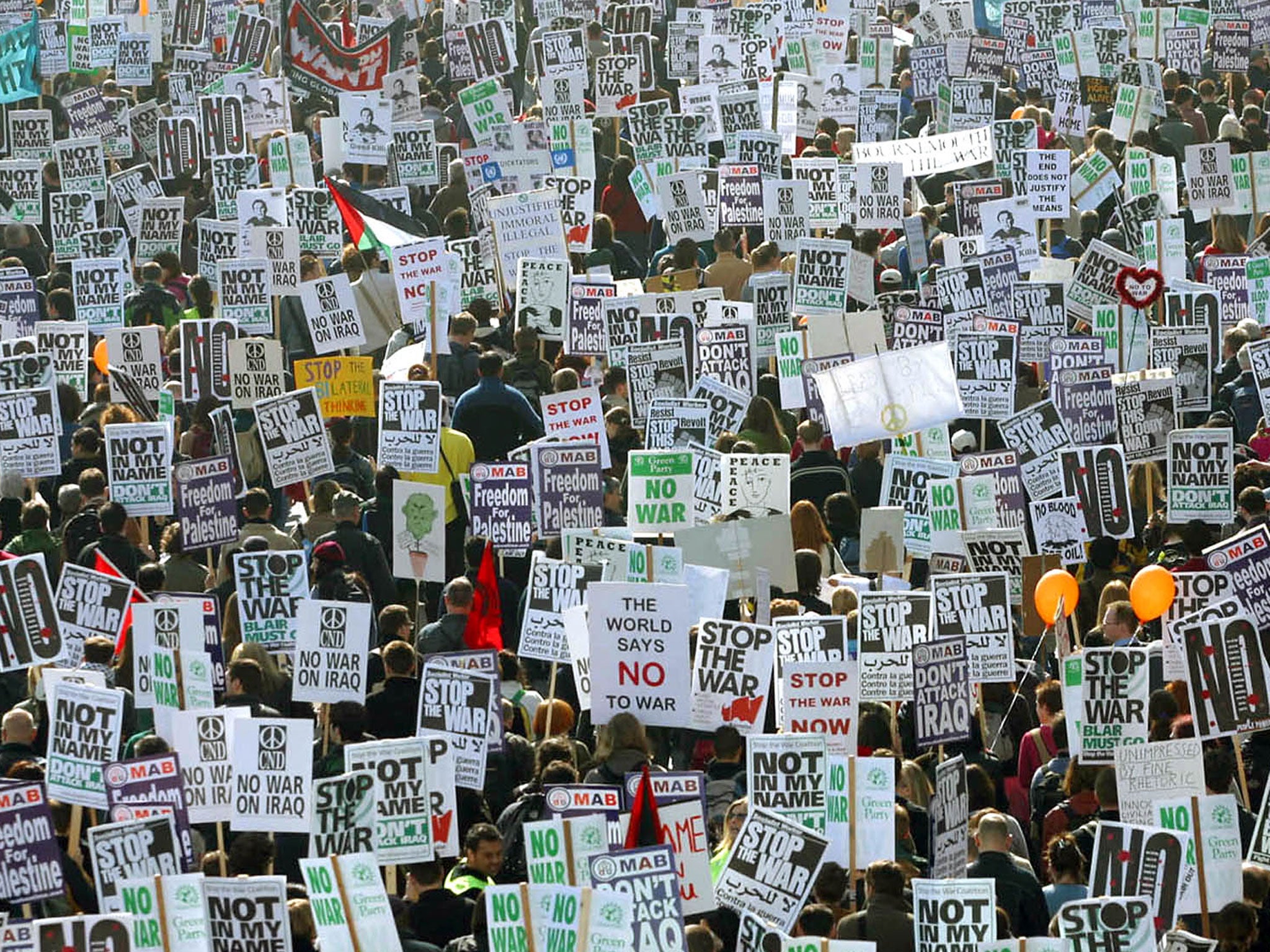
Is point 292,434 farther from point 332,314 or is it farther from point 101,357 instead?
point 101,357

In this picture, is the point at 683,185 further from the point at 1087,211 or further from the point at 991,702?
the point at 991,702

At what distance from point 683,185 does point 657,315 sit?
13.0 feet

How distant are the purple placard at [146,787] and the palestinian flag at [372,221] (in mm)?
10566

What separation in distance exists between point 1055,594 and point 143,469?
6.08 m

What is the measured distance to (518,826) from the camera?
11766 mm

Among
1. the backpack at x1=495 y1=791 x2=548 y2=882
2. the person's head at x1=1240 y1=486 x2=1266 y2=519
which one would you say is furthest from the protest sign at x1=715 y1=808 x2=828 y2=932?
the person's head at x1=1240 y1=486 x2=1266 y2=519

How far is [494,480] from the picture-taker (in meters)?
15.9

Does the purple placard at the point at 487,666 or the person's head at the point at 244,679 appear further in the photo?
the person's head at the point at 244,679

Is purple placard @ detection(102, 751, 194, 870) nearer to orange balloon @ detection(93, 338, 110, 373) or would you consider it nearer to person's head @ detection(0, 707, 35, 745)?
person's head @ detection(0, 707, 35, 745)

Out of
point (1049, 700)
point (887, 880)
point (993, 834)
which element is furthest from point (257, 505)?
point (887, 880)

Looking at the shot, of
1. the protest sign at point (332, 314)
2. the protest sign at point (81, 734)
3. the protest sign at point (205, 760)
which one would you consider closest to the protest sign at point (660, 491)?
the protest sign at point (205, 760)

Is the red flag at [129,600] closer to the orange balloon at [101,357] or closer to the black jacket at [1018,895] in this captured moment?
the black jacket at [1018,895]

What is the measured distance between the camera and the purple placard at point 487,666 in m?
12.7

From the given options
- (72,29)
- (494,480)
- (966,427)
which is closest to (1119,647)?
(494,480)
